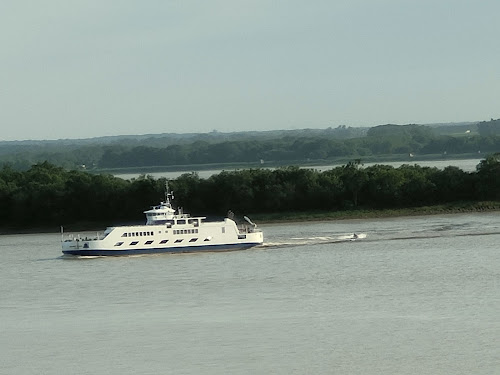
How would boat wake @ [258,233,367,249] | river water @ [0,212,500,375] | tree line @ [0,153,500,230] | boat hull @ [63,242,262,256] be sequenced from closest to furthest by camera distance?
1. river water @ [0,212,500,375]
2. boat hull @ [63,242,262,256]
3. boat wake @ [258,233,367,249]
4. tree line @ [0,153,500,230]

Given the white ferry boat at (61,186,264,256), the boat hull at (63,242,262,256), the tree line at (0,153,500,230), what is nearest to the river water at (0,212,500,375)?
the boat hull at (63,242,262,256)

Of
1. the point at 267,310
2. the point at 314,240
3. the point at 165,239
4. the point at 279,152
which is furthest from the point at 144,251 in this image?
the point at 279,152

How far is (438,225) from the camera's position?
48750mm

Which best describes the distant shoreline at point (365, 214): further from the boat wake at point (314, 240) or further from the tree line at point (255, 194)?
the boat wake at point (314, 240)

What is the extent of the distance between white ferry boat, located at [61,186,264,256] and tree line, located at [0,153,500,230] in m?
15.8

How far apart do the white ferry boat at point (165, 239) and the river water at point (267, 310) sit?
0.53 metres

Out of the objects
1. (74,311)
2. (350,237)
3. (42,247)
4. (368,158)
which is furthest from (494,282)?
(368,158)

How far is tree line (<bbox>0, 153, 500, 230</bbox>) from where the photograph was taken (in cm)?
5853

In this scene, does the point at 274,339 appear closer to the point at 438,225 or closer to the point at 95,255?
the point at 95,255

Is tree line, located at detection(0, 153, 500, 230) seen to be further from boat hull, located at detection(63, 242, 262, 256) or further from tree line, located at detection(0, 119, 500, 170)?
tree line, located at detection(0, 119, 500, 170)

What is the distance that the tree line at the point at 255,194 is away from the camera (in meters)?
58.5

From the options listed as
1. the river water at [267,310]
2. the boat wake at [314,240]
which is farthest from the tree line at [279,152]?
the river water at [267,310]

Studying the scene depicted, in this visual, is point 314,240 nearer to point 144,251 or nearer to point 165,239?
point 165,239

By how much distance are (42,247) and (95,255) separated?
6.16 meters
